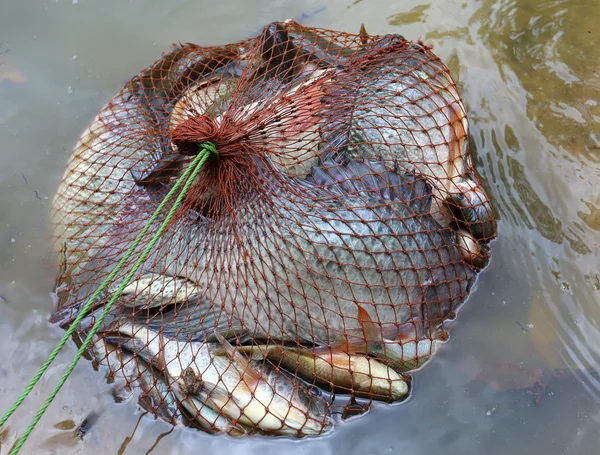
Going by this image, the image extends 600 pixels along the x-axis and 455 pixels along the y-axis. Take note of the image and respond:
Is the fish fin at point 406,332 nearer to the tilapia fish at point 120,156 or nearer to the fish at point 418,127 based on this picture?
the fish at point 418,127

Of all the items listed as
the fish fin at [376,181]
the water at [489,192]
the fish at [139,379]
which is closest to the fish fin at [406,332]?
the water at [489,192]

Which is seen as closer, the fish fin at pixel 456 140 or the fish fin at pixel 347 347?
the fish fin at pixel 347 347

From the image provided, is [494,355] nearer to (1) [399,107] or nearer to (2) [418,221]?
(2) [418,221]

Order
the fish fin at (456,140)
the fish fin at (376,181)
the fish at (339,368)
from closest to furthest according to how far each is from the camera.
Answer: the fish at (339,368), the fish fin at (376,181), the fish fin at (456,140)

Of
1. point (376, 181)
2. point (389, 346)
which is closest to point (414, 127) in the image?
point (376, 181)

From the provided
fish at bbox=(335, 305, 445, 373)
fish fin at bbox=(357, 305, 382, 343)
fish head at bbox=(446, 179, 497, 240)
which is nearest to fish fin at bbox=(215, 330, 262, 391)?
fish at bbox=(335, 305, 445, 373)

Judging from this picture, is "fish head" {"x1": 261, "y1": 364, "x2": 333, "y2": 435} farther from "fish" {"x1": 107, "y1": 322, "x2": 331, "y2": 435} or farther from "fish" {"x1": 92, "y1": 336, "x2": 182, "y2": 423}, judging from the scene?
"fish" {"x1": 92, "y1": 336, "x2": 182, "y2": 423}

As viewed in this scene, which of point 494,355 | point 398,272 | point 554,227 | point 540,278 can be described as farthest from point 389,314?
point 554,227
